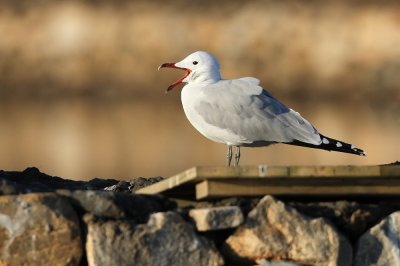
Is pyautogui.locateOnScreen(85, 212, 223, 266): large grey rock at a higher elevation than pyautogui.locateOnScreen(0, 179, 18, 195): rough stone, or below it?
below

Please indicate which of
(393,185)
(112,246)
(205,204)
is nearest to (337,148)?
(393,185)

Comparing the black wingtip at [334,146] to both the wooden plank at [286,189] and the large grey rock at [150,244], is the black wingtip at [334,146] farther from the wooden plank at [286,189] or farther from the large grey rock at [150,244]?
the large grey rock at [150,244]

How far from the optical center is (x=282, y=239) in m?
7.16

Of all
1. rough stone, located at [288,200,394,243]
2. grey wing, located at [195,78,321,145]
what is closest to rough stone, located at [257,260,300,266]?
rough stone, located at [288,200,394,243]

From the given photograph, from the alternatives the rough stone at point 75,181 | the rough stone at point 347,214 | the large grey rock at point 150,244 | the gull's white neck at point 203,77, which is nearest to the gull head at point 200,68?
the gull's white neck at point 203,77

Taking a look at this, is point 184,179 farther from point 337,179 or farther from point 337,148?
point 337,148

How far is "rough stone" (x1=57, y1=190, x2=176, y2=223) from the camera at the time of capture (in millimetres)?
7102

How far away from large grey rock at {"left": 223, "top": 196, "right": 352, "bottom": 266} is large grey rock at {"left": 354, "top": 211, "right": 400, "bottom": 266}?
0.29m

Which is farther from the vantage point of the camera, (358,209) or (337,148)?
(337,148)

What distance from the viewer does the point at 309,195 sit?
24.7ft

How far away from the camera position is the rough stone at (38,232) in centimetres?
699

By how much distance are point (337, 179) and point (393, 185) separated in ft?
1.61

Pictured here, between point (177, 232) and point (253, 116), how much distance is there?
2071 mm

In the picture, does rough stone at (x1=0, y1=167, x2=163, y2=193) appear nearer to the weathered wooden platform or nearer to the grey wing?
the grey wing
